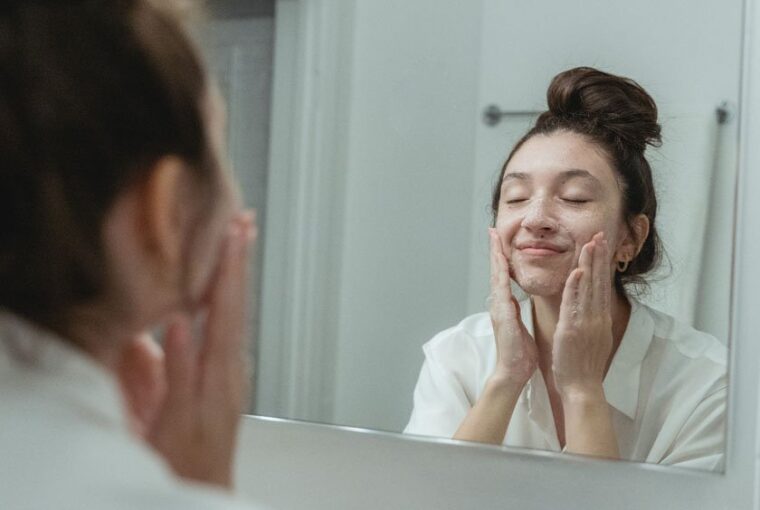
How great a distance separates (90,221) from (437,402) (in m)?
0.50

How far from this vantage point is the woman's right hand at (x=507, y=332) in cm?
81

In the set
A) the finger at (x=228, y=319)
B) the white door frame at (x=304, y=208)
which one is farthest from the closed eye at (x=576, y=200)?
the finger at (x=228, y=319)

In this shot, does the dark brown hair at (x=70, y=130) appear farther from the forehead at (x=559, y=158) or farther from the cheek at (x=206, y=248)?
the forehead at (x=559, y=158)

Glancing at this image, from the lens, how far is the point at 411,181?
0.87 metres

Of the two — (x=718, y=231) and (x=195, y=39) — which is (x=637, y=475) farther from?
(x=195, y=39)

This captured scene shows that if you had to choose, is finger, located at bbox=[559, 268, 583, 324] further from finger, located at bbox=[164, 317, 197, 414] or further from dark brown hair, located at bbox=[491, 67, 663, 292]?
finger, located at bbox=[164, 317, 197, 414]

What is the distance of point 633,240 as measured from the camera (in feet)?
2.51

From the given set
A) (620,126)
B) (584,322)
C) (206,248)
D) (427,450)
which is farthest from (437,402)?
(206,248)

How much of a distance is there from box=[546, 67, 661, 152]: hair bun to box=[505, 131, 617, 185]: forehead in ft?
0.05

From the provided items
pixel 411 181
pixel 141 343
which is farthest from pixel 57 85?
pixel 411 181

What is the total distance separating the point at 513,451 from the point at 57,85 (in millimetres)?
534

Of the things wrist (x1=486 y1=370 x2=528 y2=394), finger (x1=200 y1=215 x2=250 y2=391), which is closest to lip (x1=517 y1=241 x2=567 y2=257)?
wrist (x1=486 y1=370 x2=528 y2=394)

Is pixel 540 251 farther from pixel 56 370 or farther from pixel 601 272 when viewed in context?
pixel 56 370

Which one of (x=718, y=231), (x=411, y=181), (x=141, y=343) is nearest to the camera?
(x=141, y=343)
